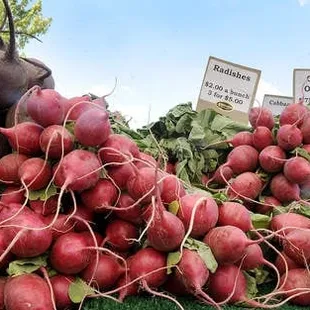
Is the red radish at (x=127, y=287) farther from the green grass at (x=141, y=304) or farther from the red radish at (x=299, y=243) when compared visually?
the red radish at (x=299, y=243)

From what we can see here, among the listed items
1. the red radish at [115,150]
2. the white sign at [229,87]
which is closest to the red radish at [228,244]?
the red radish at [115,150]

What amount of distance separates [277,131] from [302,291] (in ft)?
2.64

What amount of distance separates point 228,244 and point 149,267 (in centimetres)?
23

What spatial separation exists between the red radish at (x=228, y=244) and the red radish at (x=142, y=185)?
22 cm

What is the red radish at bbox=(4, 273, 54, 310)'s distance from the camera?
1.26 metres

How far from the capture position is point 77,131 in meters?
1.46

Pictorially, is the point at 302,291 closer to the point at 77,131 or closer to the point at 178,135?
the point at 77,131

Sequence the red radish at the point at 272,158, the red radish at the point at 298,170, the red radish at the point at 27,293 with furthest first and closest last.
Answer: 1. the red radish at the point at 272,158
2. the red radish at the point at 298,170
3. the red radish at the point at 27,293

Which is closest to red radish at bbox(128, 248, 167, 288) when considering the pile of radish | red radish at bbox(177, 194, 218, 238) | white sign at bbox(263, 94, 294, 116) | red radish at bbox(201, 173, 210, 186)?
the pile of radish

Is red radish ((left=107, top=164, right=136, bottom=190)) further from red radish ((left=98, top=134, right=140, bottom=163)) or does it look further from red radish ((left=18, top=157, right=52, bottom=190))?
red radish ((left=18, top=157, right=52, bottom=190))

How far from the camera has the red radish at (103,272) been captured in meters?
1.41

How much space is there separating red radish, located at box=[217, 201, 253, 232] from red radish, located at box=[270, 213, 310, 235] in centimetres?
17

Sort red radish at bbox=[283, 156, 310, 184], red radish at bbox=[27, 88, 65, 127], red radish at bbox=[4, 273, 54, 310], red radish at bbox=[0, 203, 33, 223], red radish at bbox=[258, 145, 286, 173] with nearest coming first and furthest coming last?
Result: red radish at bbox=[4, 273, 54, 310] → red radish at bbox=[0, 203, 33, 223] → red radish at bbox=[27, 88, 65, 127] → red radish at bbox=[283, 156, 310, 184] → red radish at bbox=[258, 145, 286, 173]

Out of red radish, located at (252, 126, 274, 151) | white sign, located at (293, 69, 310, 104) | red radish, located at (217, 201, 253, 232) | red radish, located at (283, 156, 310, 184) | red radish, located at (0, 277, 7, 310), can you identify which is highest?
white sign, located at (293, 69, 310, 104)
